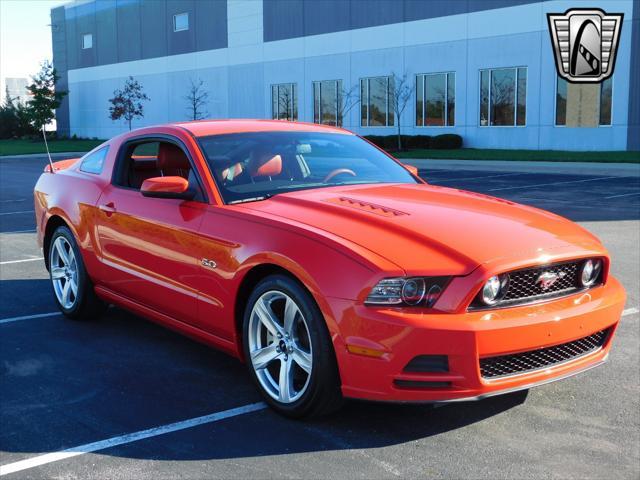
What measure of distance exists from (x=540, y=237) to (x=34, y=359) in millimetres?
3422

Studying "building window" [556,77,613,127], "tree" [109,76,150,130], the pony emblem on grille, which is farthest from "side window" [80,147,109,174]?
"tree" [109,76,150,130]

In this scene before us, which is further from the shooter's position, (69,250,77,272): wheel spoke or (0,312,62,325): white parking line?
(0,312,62,325): white parking line

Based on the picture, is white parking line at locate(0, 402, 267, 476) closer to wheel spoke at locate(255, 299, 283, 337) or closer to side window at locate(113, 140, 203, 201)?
wheel spoke at locate(255, 299, 283, 337)

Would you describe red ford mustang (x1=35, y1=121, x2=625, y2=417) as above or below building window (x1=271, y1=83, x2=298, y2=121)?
below

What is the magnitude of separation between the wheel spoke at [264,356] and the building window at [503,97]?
3345 centimetres

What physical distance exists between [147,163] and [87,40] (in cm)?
6444

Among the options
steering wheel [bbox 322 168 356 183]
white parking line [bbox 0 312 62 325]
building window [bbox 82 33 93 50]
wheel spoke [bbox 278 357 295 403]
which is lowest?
white parking line [bbox 0 312 62 325]

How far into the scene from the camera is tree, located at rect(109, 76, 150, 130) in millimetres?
56291

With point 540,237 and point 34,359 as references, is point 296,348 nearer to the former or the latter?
point 540,237

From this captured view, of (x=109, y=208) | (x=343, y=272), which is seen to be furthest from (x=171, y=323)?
(x=343, y=272)

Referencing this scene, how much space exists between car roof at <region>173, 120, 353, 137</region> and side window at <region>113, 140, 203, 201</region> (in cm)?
29

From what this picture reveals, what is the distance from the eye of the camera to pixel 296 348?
410cm

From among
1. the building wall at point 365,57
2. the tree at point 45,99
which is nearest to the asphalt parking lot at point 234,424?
the building wall at point 365,57

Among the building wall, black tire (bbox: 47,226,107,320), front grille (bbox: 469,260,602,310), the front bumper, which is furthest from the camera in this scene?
the building wall
